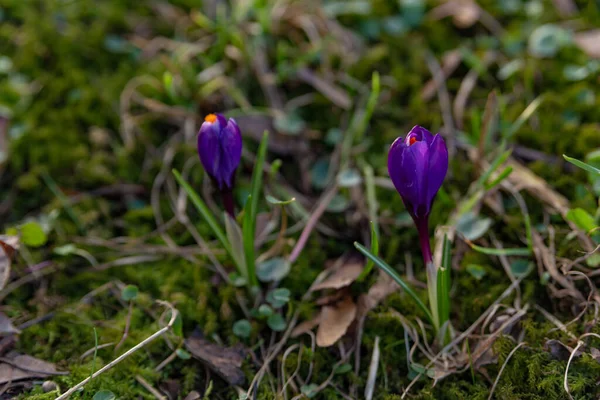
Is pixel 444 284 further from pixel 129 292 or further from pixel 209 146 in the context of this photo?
pixel 129 292

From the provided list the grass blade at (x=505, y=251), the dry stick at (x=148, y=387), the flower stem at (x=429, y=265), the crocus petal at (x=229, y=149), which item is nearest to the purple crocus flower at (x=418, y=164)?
the flower stem at (x=429, y=265)

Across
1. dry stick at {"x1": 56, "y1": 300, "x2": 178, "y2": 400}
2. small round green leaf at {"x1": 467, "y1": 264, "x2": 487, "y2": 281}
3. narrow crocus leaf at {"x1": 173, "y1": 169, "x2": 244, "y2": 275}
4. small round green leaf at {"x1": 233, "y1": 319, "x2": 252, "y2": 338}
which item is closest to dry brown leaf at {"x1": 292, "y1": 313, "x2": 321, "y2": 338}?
small round green leaf at {"x1": 233, "y1": 319, "x2": 252, "y2": 338}

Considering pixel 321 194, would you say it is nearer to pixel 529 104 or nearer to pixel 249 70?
pixel 249 70

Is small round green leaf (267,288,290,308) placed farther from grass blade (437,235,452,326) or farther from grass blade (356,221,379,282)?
grass blade (437,235,452,326)

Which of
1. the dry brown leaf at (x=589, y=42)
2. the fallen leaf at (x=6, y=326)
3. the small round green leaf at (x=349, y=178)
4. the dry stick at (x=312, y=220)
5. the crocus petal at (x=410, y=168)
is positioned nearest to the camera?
the crocus petal at (x=410, y=168)

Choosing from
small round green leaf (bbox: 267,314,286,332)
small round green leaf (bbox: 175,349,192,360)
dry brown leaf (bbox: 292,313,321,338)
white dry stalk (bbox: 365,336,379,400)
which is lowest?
white dry stalk (bbox: 365,336,379,400)

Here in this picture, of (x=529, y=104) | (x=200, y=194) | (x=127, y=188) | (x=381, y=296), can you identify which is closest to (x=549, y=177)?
(x=529, y=104)

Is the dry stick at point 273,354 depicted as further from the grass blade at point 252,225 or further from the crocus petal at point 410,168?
the crocus petal at point 410,168
